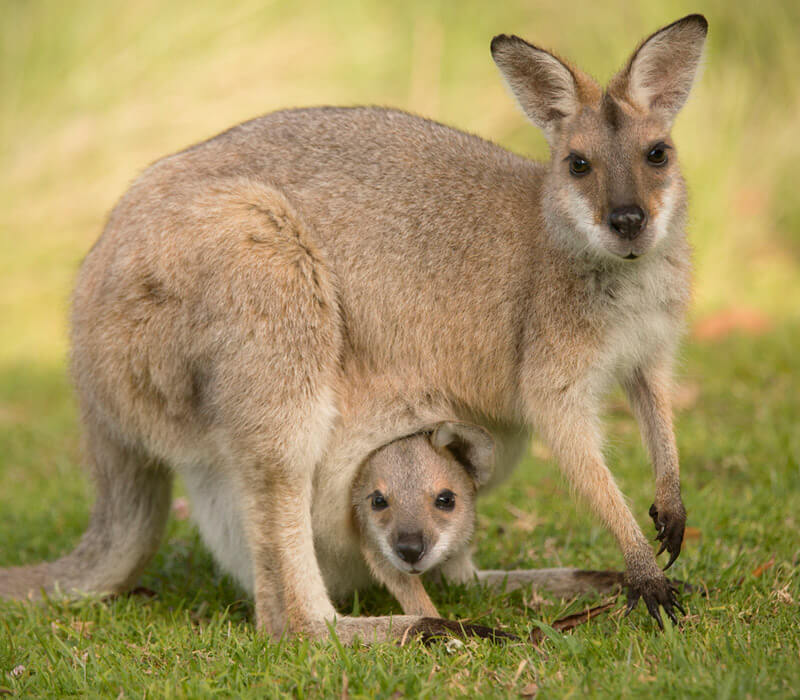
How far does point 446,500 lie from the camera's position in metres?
3.97

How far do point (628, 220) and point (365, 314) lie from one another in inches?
46.0

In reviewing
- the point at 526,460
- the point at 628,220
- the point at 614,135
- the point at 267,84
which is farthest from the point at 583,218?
the point at 267,84

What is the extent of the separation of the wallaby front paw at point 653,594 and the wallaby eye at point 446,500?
2.53 feet

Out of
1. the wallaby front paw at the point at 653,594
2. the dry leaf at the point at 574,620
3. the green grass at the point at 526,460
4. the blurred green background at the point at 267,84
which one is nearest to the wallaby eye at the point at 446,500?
the green grass at the point at 526,460

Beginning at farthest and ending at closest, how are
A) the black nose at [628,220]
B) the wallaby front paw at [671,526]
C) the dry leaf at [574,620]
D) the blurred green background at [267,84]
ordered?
1. the blurred green background at [267,84]
2. the wallaby front paw at [671,526]
3. the dry leaf at [574,620]
4. the black nose at [628,220]

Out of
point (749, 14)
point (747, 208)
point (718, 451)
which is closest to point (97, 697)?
point (718, 451)

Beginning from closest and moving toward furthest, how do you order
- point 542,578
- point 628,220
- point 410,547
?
1. point 628,220
2. point 410,547
3. point 542,578

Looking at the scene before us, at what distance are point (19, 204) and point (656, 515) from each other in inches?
350

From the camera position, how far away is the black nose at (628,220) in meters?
3.41

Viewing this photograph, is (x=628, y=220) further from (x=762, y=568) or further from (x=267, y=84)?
(x=267, y=84)

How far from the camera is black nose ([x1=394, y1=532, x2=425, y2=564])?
12.1 ft

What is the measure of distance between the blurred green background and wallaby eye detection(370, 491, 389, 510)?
6.33 m

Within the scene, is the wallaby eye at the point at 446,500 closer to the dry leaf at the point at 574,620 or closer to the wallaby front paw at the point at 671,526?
the dry leaf at the point at 574,620

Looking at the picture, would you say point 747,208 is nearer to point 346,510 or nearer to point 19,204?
point 346,510
